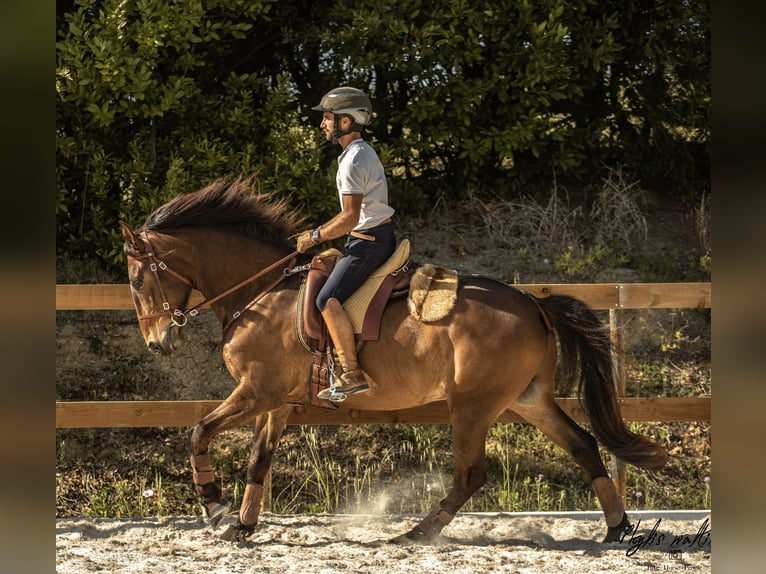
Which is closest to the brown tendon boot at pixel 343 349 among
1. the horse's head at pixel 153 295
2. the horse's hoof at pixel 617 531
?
the horse's head at pixel 153 295

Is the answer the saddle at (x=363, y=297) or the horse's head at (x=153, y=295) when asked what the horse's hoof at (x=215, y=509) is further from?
the saddle at (x=363, y=297)

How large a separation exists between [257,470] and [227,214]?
5.30 ft

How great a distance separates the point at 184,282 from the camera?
514 centimetres

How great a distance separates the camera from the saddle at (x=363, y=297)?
16.3 ft

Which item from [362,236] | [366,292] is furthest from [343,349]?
[362,236]

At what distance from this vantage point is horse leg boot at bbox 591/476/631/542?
5.16 metres

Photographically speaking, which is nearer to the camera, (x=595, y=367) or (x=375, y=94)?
(x=595, y=367)

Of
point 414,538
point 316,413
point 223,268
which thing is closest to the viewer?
point 414,538

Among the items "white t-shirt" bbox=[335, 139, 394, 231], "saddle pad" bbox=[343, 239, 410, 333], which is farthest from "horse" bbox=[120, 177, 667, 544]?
"white t-shirt" bbox=[335, 139, 394, 231]

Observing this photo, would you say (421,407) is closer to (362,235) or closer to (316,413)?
(316,413)

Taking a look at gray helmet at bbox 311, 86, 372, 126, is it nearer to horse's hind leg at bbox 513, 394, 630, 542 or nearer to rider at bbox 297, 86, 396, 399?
rider at bbox 297, 86, 396, 399

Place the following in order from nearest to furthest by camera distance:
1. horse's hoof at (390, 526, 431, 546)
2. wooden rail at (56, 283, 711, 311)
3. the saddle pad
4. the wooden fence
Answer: the saddle pad
horse's hoof at (390, 526, 431, 546)
the wooden fence
wooden rail at (56, 283, 711, 311)
